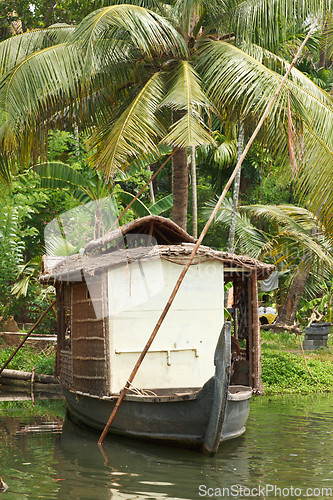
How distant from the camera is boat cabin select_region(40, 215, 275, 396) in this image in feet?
22.0

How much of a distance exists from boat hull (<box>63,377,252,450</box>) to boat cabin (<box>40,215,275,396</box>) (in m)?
0.27

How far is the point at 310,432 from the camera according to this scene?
283 inches

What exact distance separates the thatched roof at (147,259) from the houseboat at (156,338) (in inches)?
0.5

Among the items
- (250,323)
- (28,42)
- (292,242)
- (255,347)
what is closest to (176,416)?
(255,347)

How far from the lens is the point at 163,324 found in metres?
6.93

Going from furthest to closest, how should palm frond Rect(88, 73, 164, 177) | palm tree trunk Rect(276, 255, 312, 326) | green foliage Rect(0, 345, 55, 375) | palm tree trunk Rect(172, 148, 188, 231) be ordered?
1. palm tree trunk Rect(276, 255, 312, 326)
2. green foliage Rect(0, 345, 55, 375)
3. palm tree trunk Rect(172, 148, 188, 231)
4. palm frond Rect(88, 73, 164, 177)

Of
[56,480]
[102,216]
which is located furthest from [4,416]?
[102,216]

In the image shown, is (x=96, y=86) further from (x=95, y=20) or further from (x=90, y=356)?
(x=90, y=356)

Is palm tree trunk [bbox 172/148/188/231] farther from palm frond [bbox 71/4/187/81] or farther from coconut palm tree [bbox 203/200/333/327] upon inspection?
coconut palm tree [bbox 203/200/333/327]

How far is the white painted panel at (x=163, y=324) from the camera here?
265 inches

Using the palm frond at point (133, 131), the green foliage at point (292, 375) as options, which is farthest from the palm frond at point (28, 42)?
the green foliage at point (292, 375)

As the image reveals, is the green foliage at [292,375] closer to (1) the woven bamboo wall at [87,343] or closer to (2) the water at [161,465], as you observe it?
(2) the water at [161,465]

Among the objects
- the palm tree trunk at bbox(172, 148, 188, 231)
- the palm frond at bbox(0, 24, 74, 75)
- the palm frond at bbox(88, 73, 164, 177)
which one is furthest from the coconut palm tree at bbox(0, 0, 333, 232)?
the palm frond at bbox(0, 24, 74, 75)

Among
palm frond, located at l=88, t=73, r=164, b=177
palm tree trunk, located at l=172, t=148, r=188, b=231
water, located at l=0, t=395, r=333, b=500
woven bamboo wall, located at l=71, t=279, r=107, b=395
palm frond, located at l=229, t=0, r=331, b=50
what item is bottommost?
water, located at l=0, t=395, r=333, b=500
